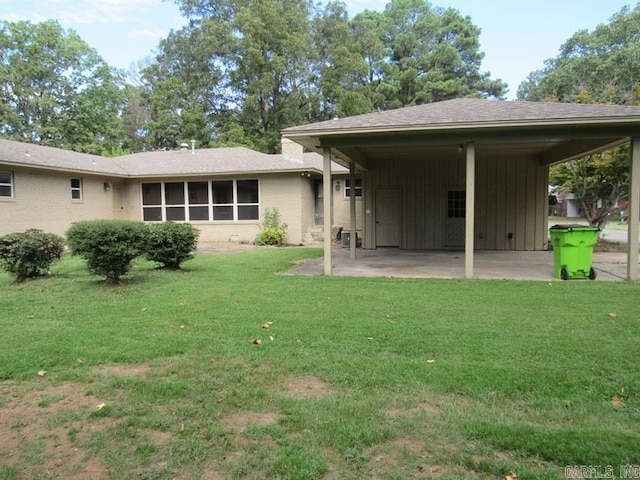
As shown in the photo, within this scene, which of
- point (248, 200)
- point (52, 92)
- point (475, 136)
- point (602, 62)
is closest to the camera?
point (475, 136)

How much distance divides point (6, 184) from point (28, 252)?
26.0 feet

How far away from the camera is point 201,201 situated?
1798cm

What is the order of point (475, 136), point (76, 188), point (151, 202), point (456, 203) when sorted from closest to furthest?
1. point (475, 136)
2. point (456, 203)
3. point (76, 188)
4. point (151, 202)

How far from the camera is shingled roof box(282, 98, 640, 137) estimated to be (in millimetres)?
7781

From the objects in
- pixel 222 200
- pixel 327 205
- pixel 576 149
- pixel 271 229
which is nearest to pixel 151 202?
pixel 222 200

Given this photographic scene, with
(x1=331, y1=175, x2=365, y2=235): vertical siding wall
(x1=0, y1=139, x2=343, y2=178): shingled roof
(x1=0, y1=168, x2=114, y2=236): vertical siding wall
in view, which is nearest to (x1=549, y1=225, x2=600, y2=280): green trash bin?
(x1=0, y1=139, x2=343, y2=178): shingled roof

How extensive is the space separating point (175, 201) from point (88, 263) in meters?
11.2

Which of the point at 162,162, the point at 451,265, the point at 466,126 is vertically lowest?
the point at 451,265

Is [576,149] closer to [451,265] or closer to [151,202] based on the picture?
[451,265]

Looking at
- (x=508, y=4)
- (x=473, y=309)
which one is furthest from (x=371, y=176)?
(x=508, y=4)

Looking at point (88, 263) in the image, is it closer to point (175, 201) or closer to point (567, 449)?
point (567, 449)

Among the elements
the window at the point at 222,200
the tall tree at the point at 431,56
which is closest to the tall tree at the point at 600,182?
the window at the point at 222,200

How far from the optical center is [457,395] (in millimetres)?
3299

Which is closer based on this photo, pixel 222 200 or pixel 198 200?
pixel 222 200
